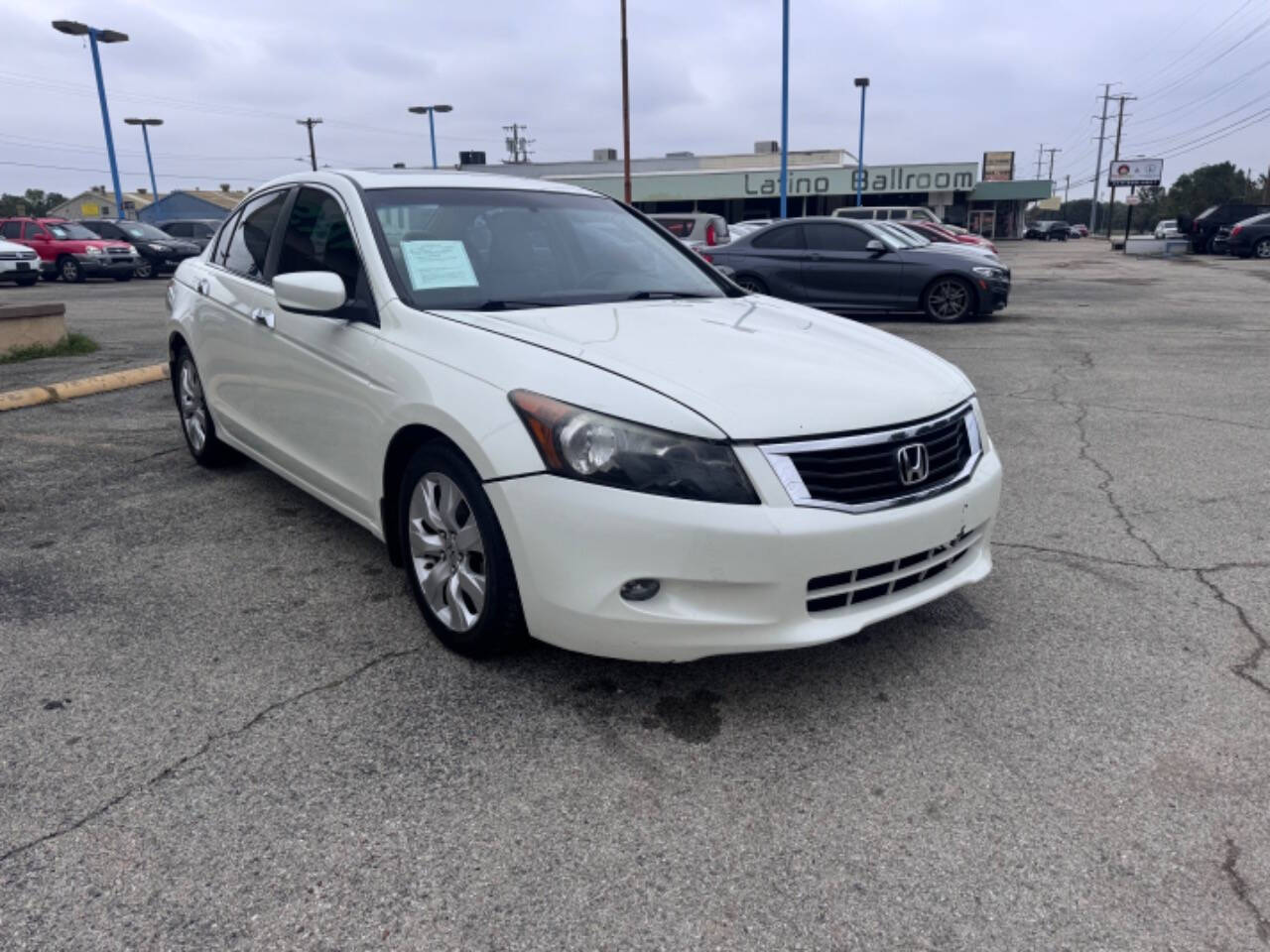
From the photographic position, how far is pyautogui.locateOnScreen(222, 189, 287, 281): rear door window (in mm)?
4375

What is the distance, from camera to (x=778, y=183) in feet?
155

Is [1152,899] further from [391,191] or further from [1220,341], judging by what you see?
[1220,341]

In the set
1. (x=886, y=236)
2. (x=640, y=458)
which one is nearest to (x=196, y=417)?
(x=640, y=458)

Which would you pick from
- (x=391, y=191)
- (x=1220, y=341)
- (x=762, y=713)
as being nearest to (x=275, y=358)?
(x=391, y=191)

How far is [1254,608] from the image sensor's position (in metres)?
3.48

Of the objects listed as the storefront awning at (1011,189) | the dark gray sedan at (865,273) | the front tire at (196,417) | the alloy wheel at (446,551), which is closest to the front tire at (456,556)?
the alloy wheel at (446,551)

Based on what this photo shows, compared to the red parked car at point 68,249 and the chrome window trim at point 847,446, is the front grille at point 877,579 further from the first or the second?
the red parked car at point 68,249

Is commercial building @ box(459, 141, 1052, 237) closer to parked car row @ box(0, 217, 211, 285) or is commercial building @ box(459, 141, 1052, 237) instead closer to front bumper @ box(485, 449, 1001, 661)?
parked car row @ box(0, 217, 211, 285)

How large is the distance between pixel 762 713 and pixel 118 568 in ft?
9.07

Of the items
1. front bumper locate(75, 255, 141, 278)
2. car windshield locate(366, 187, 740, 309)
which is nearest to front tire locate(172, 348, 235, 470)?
car windshield locate(366, 187, 740, 309)

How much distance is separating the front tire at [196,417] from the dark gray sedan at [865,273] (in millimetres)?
8612

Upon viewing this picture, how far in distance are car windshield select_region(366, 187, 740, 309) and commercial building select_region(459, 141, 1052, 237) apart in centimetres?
4105

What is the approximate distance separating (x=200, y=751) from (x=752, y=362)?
1.95 meters

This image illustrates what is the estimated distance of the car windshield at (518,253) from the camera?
3.46m
